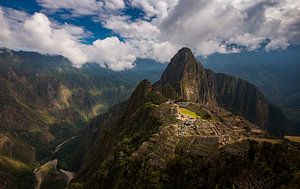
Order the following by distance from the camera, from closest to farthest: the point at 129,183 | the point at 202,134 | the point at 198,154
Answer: the point at 198,154 → the point at 129,183 → the point at 202,134

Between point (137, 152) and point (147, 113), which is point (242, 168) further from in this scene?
point (147, 113)

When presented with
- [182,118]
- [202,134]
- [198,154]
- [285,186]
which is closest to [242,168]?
[285,186]

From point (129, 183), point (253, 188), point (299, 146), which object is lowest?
point (129, 183)

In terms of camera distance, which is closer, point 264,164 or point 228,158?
point 264,164

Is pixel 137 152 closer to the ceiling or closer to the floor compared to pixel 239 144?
closer to the floor

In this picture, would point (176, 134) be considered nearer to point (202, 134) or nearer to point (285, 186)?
point (202, 134)

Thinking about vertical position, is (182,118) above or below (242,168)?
above

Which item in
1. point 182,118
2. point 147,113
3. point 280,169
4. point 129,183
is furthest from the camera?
point 147,113

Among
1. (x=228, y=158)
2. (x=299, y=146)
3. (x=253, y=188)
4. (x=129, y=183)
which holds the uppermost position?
(x=299, y=146)

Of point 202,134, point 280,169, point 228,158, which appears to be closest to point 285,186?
point 280,169
